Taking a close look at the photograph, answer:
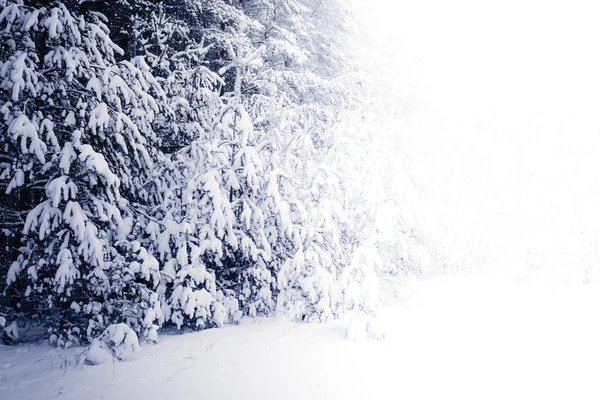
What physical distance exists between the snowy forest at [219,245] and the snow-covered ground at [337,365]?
4cm

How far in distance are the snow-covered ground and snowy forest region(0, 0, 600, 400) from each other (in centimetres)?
4

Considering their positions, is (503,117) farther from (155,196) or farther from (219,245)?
(155,196)

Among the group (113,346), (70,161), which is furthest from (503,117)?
(113,346)

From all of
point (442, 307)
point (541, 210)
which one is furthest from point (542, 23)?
point (442, 307)

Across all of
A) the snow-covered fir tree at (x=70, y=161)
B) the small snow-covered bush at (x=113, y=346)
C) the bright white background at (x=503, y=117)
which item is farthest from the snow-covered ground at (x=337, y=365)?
the bright white background at (x=503, y=117)

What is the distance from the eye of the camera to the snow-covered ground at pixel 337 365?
4695 mm

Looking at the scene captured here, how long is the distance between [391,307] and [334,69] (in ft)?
33.5

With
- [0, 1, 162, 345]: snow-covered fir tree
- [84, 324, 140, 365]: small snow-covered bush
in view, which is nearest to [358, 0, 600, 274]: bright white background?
[0, 1, 162, 345]: snow-covered fir tree

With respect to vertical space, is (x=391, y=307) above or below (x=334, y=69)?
below

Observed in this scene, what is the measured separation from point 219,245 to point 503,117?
67.8 feet

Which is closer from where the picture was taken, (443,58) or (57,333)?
(57,333)

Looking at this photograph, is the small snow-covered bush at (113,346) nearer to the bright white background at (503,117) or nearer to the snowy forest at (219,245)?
the snowy forest at (219,245)

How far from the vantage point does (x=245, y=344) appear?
6.26m

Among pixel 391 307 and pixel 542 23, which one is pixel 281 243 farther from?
pixel 542 23
